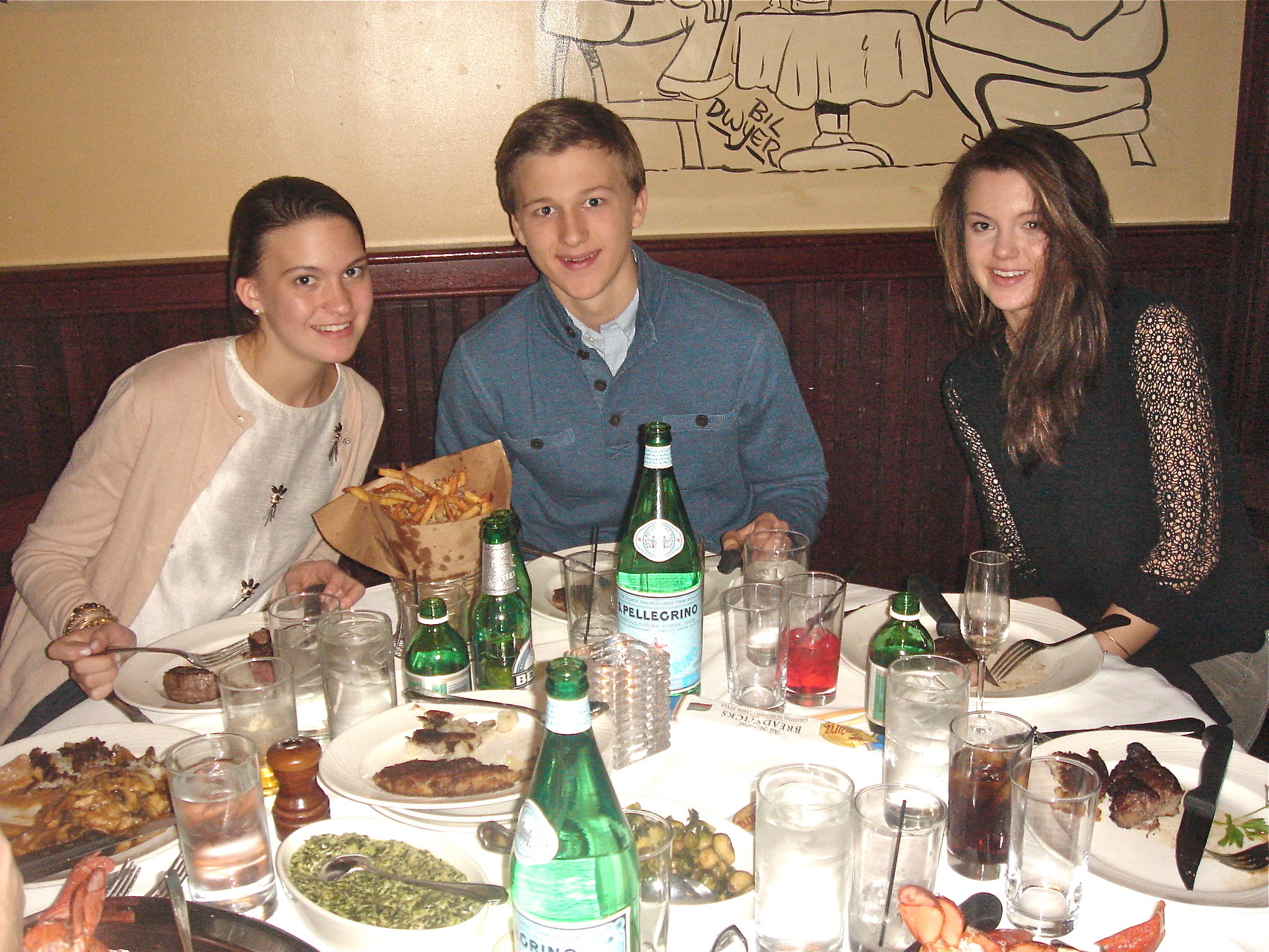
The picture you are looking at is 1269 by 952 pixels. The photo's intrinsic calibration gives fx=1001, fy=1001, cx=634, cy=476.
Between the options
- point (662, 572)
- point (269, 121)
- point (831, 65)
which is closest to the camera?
point (662, 572)

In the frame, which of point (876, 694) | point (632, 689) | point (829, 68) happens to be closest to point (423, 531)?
point (632, 689)

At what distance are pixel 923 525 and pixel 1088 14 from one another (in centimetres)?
194

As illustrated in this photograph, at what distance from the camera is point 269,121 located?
10.4ft

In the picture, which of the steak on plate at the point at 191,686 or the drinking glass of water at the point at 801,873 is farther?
the steak on plate at the point at 191,686

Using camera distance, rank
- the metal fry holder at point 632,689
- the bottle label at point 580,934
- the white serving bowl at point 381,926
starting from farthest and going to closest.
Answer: the metal fry holder at point 632,689
the white serving bowl at point 381,926
the bottle label at point 580,934

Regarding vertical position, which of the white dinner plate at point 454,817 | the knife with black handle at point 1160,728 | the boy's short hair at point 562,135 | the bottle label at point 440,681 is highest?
the boy's short hair at point 562,135

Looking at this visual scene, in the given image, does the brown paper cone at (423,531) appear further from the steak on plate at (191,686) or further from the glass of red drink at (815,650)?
the glass of red drink at (815,650)

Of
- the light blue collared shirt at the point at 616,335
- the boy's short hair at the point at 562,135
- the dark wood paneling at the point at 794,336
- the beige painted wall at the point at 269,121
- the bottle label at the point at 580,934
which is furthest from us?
the dark wood paneling at the point at 794,336

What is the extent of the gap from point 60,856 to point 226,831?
24cm

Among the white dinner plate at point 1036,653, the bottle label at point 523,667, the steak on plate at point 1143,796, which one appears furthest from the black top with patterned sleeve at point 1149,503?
the bottle label at point 523,667

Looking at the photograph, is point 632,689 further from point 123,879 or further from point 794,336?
point 794,336

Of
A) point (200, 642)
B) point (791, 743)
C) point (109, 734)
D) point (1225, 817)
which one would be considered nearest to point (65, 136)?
point (200, 642)

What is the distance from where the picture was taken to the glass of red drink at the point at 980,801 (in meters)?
1.18

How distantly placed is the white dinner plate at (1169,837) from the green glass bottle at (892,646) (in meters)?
→ 0.22
